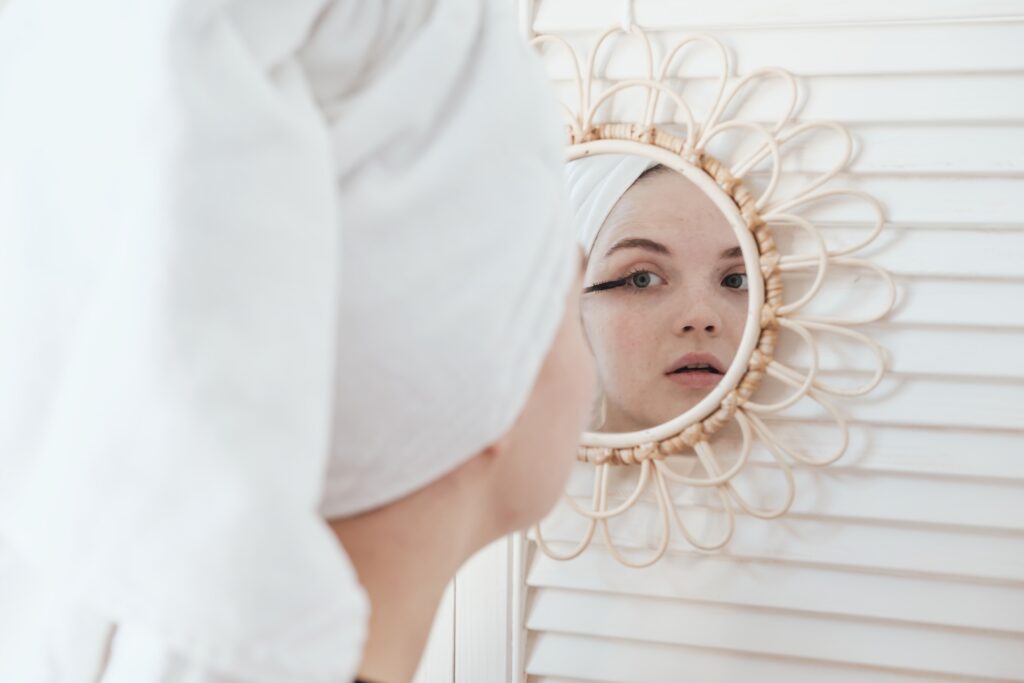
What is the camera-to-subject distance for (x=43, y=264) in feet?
1.81

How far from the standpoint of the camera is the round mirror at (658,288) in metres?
1.23

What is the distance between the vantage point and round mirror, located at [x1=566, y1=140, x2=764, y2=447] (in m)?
1.23

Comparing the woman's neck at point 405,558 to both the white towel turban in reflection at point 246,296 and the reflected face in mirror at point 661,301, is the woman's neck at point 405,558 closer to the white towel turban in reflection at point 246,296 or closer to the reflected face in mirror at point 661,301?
the white towel turban in reflection at point 246,296

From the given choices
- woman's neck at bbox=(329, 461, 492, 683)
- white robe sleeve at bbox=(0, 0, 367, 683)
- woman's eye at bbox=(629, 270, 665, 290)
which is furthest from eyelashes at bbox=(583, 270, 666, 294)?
white robe sleeve at bbox=(0, 0, 367, 683)

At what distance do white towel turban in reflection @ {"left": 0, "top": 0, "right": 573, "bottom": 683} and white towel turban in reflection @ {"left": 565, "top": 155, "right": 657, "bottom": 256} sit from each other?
2.02 feet

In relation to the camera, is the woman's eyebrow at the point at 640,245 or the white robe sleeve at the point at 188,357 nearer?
the white robe sleeve at the point at 188,357

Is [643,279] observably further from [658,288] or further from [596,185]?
[596,185]

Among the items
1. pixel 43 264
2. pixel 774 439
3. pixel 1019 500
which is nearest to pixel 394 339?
pixel 43 264

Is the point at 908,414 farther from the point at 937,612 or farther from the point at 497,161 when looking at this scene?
the point at 497,161

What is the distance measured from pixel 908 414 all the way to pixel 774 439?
15 centimetres

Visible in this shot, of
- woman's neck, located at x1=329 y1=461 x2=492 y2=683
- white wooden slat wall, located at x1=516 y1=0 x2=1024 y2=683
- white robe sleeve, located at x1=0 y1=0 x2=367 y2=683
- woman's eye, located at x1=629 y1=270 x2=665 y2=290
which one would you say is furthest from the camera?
woman's eye, located at x1=629 y1=270 x2=665 y2=290

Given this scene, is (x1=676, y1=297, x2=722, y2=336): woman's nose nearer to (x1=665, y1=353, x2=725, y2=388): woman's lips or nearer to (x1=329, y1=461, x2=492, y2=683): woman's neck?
(x1=665, y1=353, x2=725, y2=388): woman's lips

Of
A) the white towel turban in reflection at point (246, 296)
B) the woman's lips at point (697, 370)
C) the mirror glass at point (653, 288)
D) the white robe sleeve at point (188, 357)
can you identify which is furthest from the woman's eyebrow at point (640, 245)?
the white robe sleeve at point (188, 357)

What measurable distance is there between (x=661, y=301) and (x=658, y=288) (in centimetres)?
2
